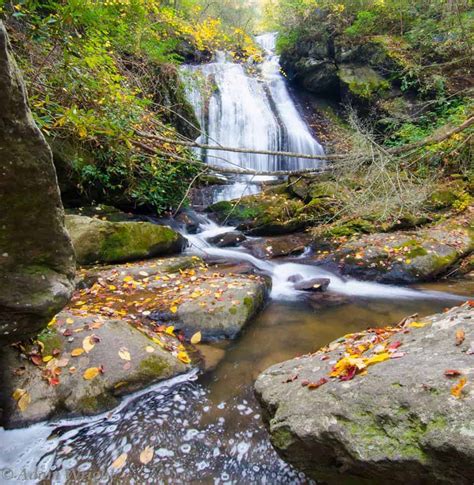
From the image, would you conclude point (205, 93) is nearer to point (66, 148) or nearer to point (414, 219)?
point (66, 148)

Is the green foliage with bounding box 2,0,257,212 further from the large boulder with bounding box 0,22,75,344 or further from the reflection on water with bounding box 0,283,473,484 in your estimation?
the reflection on water with bounding box 0,283,473,484

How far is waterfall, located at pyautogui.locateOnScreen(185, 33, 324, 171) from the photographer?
1205 centimetres

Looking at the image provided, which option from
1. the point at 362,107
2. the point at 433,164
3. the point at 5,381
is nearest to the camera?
the point at 5,381

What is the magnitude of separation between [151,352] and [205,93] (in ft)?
30.9

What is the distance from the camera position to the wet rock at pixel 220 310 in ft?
13.3

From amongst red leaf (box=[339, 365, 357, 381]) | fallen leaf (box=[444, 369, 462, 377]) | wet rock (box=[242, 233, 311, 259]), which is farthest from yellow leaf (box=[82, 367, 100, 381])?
wet rock (box=[242, 233, 311, 259])

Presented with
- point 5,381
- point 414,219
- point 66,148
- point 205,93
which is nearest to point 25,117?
point 5,381

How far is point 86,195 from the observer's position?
24.0ft

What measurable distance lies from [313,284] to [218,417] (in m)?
3.31

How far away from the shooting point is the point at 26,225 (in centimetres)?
211

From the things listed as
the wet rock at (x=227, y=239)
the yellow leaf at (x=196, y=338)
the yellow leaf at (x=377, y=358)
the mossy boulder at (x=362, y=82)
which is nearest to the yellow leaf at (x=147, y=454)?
the yellow leaf at (x=196, y=338)

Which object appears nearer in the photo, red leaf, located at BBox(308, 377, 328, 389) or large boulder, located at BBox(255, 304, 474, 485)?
large boulder, located at BBox(255, 304, 474, 485)

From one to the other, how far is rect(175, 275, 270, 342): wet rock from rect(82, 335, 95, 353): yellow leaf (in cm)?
116

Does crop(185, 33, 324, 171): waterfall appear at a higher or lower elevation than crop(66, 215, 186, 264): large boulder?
higher
